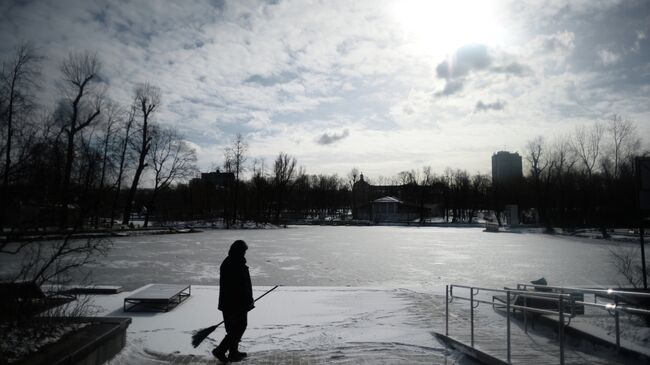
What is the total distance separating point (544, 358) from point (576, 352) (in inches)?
17.0

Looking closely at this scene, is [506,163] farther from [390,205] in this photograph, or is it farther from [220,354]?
[220,354]

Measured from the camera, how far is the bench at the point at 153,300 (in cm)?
960

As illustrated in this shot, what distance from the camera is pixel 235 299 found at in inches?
263

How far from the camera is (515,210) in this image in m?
63.5

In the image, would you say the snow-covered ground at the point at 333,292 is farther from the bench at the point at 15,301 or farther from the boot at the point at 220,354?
the bench at the point at 15,301

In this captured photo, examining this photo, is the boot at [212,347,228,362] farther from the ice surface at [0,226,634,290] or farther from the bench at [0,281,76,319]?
the ice surface at [0,226,634,290]

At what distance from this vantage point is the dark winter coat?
6.66 metres

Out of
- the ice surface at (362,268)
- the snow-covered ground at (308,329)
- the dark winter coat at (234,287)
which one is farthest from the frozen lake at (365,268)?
the dark winter coat at (234,287)

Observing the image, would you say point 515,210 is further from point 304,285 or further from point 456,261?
point 304,285

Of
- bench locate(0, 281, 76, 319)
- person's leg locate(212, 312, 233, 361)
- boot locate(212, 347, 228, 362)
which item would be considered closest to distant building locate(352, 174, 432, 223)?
person's leg locate(212, 312, 233, 361)

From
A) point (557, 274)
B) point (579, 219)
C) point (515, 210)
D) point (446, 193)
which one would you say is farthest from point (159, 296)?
point (446, 193)

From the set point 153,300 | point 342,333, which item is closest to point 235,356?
point 342,333

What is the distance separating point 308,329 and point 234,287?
7.73 feet

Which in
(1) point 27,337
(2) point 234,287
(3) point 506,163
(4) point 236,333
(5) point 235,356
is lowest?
(5) point 235,356
